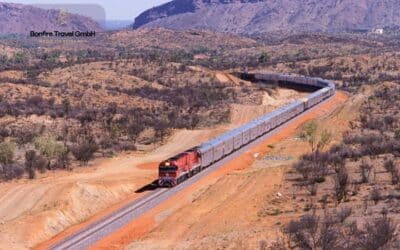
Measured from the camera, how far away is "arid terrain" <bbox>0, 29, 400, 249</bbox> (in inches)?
1473

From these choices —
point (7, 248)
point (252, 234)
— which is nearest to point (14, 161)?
point (7, 248)

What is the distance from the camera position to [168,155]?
6556 cm

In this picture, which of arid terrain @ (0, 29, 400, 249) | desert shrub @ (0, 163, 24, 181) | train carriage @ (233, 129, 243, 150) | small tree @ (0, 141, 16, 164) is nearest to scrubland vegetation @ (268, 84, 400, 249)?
arid terrain @ (0, 29, 400, 249)

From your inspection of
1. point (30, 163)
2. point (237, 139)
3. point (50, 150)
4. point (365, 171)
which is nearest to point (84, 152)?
point (50, 150)

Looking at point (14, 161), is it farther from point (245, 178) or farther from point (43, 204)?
point (245, 178)

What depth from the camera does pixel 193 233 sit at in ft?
119

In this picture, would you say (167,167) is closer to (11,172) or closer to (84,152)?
(11,172)

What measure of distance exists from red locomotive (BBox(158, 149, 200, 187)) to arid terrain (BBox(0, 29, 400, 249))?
1.68 metres

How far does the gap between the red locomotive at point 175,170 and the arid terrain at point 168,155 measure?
1684mm

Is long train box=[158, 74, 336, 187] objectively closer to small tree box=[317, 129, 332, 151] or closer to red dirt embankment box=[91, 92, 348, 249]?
red dirt embankment box=[91, 92, 348, 249]

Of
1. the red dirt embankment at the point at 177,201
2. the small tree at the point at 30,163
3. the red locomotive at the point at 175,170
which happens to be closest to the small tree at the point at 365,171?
the red dirt embankment at the point at 177,201

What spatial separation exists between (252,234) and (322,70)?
131037 mm

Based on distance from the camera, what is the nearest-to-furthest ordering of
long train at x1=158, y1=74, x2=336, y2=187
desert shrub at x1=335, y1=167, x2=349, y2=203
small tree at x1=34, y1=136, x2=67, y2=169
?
desert shrub at x1=335, y1=167, x2=349, y2=203 < long train at x1=158, y1=74, x2=336, y2=187 < small tree at x1=34, y1=136, x2=67, y2=169

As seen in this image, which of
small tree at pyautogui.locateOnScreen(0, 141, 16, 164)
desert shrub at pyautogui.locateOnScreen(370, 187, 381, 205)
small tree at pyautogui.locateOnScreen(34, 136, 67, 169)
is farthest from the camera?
small tree at pyautogui.locateOnScreen(34, 136, 67, 169)
